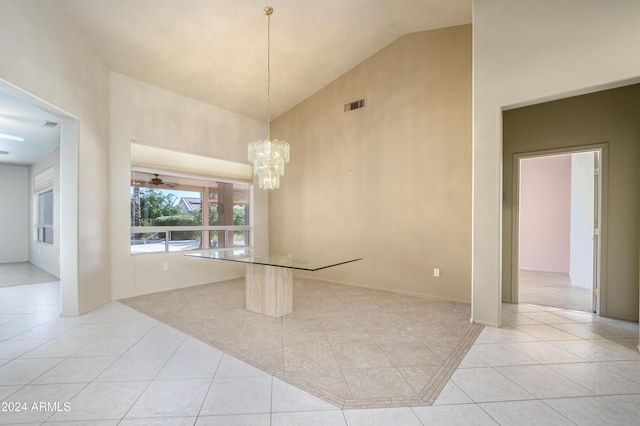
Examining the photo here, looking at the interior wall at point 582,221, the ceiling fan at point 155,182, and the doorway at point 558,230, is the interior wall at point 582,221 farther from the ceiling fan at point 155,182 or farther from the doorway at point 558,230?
the ceiling fan at point 155,182

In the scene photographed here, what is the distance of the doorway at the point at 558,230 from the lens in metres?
4.02

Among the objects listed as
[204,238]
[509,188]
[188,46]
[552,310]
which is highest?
[188,46]

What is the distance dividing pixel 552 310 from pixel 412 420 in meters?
3.20

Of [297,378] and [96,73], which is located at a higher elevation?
[96,73]

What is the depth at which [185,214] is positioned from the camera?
516 cm

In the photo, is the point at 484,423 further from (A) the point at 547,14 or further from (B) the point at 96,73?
(B) the point at 96,73

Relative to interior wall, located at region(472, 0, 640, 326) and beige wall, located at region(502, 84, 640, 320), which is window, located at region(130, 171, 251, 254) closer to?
interior wall, located at region(472, 0, 640, 326)

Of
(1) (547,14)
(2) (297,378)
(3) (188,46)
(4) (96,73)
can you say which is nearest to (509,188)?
(1) (547,14)

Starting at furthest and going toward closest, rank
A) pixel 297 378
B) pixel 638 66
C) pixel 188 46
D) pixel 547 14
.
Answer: pixel 188 46, pixel 547 14, pixel 638 66, pixel 297 378

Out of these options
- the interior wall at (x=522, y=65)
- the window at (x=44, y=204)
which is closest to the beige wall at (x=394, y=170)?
the interior wall at (x=522, y=65)

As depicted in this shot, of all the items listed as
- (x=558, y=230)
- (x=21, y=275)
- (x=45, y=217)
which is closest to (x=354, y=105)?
(x=558, y=230)

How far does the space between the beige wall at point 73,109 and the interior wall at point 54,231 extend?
235cm

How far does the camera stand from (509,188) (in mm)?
4078

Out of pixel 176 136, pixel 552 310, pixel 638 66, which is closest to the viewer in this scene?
pixel 638 66
